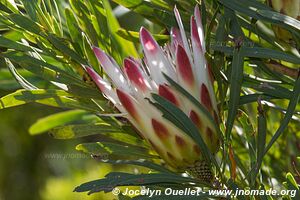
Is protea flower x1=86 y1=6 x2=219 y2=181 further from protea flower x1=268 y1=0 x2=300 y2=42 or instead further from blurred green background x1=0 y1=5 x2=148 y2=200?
blurred green background x1=0 y1=5 x2=148 y2=200

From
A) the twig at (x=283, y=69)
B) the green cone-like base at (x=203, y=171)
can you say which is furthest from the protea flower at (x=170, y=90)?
the twig at (x=283, y=69)

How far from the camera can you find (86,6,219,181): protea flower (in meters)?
0.70

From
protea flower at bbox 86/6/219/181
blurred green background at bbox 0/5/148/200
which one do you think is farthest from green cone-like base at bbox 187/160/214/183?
blurred green background at bbox 0/5/148/200

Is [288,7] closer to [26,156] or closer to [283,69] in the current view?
[283,69]

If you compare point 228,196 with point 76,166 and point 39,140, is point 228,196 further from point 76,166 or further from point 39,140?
point 39,140

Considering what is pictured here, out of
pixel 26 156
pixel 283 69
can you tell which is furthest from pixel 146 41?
pixel 26 156

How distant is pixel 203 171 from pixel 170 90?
10 centimetres

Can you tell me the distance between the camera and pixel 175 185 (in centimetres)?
72

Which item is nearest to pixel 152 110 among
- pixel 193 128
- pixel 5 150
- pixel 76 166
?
pixel 193 128

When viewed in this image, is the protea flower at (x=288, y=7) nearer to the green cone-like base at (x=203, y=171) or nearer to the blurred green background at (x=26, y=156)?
the green cone-like base at (x=203, y=171)

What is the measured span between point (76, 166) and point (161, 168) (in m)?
1.18

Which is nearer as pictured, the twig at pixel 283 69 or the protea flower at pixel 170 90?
the protea flower at pixel 170 90

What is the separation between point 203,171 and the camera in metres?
0.74

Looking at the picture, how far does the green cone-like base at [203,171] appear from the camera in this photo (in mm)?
734
